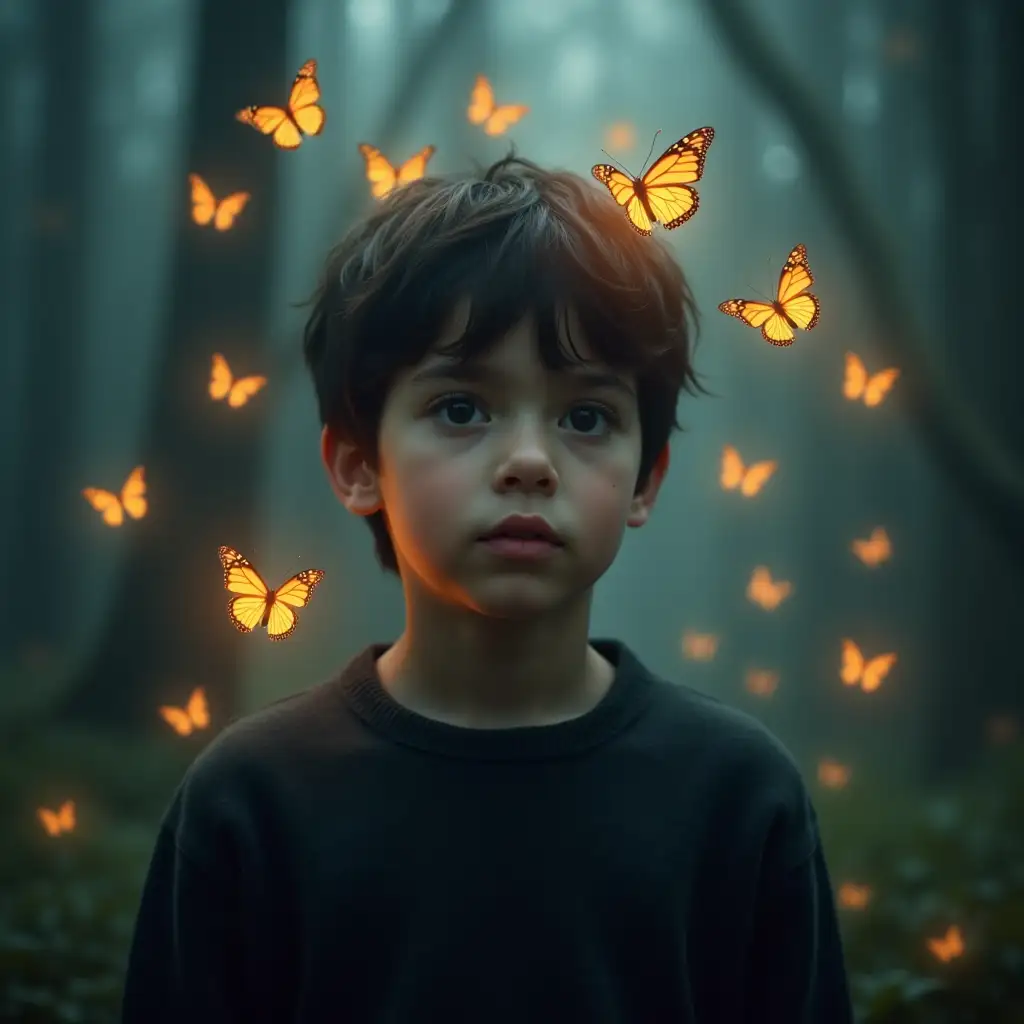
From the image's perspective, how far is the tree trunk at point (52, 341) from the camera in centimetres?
184

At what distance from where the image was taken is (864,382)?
187 cm

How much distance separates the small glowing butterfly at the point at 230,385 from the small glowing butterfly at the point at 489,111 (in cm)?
50

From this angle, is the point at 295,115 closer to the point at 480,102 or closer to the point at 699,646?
the point at 480,102

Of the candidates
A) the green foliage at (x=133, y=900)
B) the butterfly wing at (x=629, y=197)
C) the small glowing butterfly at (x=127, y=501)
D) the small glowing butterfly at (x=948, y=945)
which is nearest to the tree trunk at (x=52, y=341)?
the small glowing butterfly at (x=127, y=501)

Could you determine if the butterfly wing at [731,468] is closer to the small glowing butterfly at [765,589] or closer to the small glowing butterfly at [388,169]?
the small glowing butterfly at [765,589]

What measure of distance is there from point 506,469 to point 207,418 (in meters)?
0.94

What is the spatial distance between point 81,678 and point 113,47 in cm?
100

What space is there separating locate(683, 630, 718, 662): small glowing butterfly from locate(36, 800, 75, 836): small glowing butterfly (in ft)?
3.26

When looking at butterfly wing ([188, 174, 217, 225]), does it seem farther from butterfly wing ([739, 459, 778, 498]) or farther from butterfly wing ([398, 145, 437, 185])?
butterfly wing ([739, 459, 778, 498])

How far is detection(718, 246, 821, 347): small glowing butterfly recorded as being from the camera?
3.79 feet

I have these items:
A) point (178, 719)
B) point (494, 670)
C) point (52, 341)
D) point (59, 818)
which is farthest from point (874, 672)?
point (52, 341)

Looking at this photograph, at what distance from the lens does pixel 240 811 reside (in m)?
1.07

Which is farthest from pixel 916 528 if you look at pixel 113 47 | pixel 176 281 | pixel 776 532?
pixel 113 47

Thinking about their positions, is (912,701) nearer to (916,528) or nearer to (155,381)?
(916,528)
